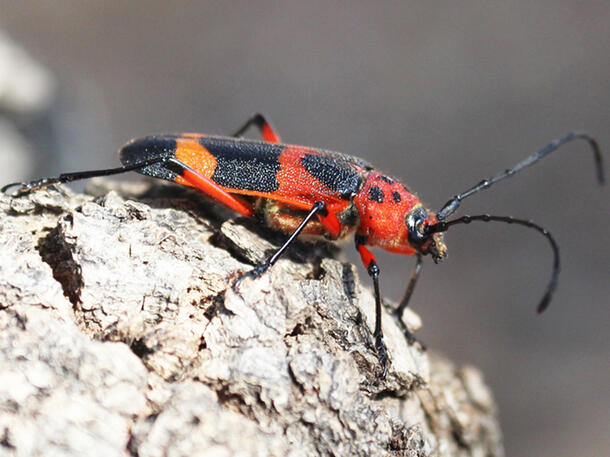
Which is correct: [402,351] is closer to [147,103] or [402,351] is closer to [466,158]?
[466,158]

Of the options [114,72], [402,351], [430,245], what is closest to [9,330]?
[402,351]

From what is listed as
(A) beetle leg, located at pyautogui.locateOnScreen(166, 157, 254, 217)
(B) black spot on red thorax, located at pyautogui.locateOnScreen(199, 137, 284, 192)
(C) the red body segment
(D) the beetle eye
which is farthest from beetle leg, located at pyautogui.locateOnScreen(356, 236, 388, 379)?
(A) beetle leg, located at pyautogui.locateOnScreen(166, 157, 254, 217)

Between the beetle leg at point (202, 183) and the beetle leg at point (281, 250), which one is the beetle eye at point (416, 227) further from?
the beetle leg at point (202, 183)

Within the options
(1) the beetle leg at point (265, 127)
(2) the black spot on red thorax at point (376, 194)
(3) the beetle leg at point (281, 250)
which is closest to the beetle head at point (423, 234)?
(2) the black spot on red thorax at point (376, 194)

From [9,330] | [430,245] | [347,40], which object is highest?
[347,40]

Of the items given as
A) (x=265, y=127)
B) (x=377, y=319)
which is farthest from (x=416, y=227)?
(x=265, y=127)

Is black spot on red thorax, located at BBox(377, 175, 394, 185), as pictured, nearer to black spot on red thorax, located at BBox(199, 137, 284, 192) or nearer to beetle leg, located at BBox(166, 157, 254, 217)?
black spot on red thorax, located at BBox(199, 137, 284, 192)
